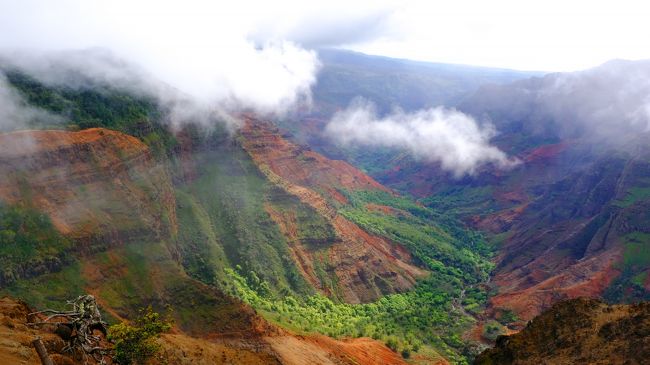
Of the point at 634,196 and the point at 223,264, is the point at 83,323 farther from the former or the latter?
the point at 634,196

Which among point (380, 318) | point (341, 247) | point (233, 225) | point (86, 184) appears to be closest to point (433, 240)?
point (341, 247)

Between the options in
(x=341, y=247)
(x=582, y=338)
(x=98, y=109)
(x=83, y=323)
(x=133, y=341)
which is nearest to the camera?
(x=83, y=323)

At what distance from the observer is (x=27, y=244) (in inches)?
2596

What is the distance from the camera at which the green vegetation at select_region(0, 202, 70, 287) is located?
63.5 metres

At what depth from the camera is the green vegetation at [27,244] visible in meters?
63.5

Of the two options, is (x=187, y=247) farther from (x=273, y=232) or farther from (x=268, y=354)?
(x=268, y=354)

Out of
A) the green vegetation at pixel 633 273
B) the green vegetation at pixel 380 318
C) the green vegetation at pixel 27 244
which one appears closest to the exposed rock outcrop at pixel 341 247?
the green vegetation at pixel 380 318

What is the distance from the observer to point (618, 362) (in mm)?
35844

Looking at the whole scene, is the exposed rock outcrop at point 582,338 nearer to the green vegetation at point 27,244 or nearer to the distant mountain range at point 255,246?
the distant mountain range at point 255,246

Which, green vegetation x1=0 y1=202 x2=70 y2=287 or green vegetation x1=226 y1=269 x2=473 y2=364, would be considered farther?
green vegetation x1=226 y1=269 x2=473 y2=364

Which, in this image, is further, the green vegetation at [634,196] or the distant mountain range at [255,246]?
the green vegetation at [634,196]

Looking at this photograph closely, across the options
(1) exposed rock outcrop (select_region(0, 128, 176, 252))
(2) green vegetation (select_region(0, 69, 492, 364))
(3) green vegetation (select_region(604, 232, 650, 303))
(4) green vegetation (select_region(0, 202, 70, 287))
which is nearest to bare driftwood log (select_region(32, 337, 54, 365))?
(2) green vegetation (select_region(0, 69, 492, 364))

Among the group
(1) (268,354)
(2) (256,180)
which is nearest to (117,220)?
(1) (268,354)

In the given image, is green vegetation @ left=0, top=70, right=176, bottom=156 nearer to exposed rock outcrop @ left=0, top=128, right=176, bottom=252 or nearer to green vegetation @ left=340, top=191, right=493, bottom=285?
exposed rock outcrop @ left=0, top=128, right=176, bottom=252
